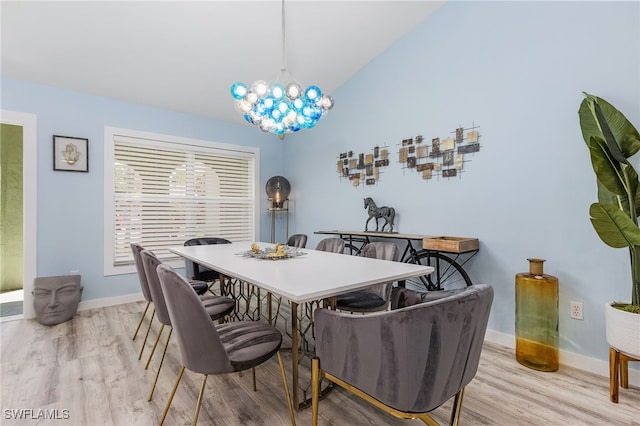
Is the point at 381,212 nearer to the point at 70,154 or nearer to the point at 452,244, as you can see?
the point at 452,244

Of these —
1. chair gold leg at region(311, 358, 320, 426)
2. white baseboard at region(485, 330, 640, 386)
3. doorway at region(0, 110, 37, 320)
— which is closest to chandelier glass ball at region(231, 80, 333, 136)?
chair gold leg at region(311, 358, 320, 426)

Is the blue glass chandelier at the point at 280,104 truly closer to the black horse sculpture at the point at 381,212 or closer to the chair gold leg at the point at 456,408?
the black horse sculpture at the point at 381,212

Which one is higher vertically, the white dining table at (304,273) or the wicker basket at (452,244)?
the wicker basket at (452,244)

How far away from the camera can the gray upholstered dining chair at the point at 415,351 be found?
3.39 feet

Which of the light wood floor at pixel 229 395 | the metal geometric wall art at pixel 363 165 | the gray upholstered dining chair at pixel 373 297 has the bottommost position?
the light wood floor at pixel 229 395

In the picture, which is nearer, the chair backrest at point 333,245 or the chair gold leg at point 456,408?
the chair gold leg at point 456,408

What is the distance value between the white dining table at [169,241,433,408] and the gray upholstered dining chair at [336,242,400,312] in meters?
0.30

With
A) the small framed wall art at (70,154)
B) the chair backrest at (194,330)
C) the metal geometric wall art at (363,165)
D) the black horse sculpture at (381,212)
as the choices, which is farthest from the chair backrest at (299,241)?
the small framed wall art at (70,154)

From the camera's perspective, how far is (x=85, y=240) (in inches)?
142

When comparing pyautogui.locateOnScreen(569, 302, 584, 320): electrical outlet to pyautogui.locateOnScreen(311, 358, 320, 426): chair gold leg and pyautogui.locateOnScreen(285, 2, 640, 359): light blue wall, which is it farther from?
pyautogui.locateOnScreen(311, 358, 320, 426): chair gold leg

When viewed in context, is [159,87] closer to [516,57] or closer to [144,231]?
[144,231]

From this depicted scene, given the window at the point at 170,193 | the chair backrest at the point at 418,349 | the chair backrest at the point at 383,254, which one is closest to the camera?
the chair backrest at the point at 418,349

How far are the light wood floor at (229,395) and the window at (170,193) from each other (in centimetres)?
176

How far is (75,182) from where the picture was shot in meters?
3.55
